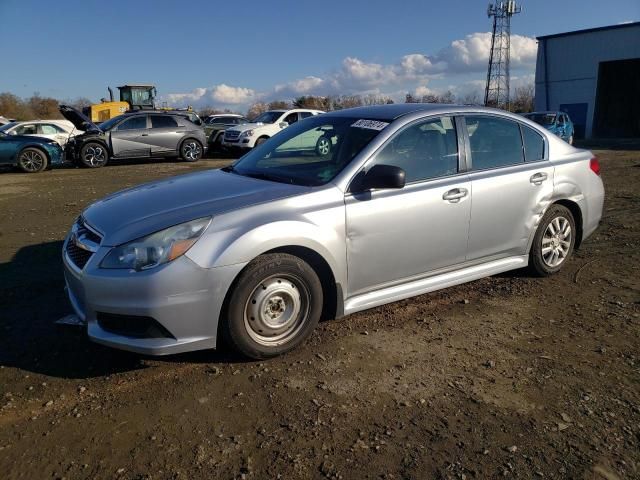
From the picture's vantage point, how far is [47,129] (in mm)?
18375

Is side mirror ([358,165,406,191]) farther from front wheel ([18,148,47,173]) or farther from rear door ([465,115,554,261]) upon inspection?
front wheel ([18,148,47,173])

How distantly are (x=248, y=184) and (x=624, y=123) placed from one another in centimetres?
3934

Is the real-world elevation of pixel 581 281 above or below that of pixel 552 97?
→ below

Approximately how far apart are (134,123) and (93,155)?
1724 millimetres

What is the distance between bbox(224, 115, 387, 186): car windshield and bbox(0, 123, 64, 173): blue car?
13321 mm

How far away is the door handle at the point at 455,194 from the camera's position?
13.1 feet

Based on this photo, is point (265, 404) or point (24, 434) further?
point (265, 404)

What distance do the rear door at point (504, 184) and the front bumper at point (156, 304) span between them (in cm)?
218

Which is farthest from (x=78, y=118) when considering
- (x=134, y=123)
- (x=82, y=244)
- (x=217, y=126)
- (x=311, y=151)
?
(x=82, y=244)

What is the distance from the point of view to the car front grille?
327 centimetres

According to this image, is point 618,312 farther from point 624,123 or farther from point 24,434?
point 624,123

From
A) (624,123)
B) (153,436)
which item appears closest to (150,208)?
(153,436)

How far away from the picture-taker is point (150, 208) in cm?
344

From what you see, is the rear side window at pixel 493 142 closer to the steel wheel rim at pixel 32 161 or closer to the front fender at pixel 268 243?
the front fender at pixel 268 243
